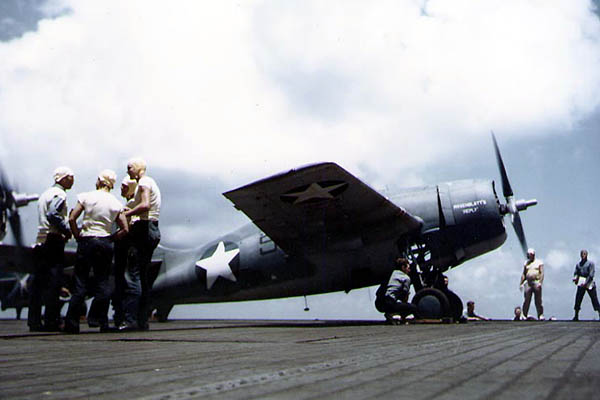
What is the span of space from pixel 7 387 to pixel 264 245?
877 cm

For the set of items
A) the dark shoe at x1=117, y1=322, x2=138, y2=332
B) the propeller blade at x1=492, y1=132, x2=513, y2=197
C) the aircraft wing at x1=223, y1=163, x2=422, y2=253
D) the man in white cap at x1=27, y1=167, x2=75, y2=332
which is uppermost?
the propeller blade at x1=492, y1=132, x2=513, y2=197

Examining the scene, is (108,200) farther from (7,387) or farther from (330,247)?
(330,247)

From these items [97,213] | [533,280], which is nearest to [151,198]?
[97,213]

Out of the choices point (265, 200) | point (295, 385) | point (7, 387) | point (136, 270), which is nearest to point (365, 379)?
point (295, 385)

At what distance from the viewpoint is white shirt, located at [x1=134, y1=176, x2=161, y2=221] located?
5926 mm

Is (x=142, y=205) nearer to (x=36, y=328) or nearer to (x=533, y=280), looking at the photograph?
(x=36, y=328)

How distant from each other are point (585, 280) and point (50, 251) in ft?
39.2

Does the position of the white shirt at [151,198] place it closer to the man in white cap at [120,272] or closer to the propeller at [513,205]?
the man in white cap at [120,272]

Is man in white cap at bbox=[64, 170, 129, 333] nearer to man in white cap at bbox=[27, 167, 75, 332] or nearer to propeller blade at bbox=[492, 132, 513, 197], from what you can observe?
man in white cap at bbox=[27, 167, 75, 332]

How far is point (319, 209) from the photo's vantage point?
8922mm

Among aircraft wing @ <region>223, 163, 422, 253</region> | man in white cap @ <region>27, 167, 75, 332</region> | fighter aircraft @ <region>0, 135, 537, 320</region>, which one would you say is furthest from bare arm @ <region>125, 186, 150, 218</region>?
fighter aircraft @ <region>0, 135, 537, 320</region>

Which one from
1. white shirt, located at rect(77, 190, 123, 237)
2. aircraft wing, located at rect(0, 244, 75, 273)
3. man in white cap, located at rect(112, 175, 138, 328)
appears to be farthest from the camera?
aircraft wing, located at rect(0, 244, 75, 273)

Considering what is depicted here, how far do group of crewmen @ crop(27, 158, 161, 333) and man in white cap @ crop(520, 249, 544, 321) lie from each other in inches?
364

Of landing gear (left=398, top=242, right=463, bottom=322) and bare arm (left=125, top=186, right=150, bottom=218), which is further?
landing gear (left=398, top=242, right=463, bottom=322)
